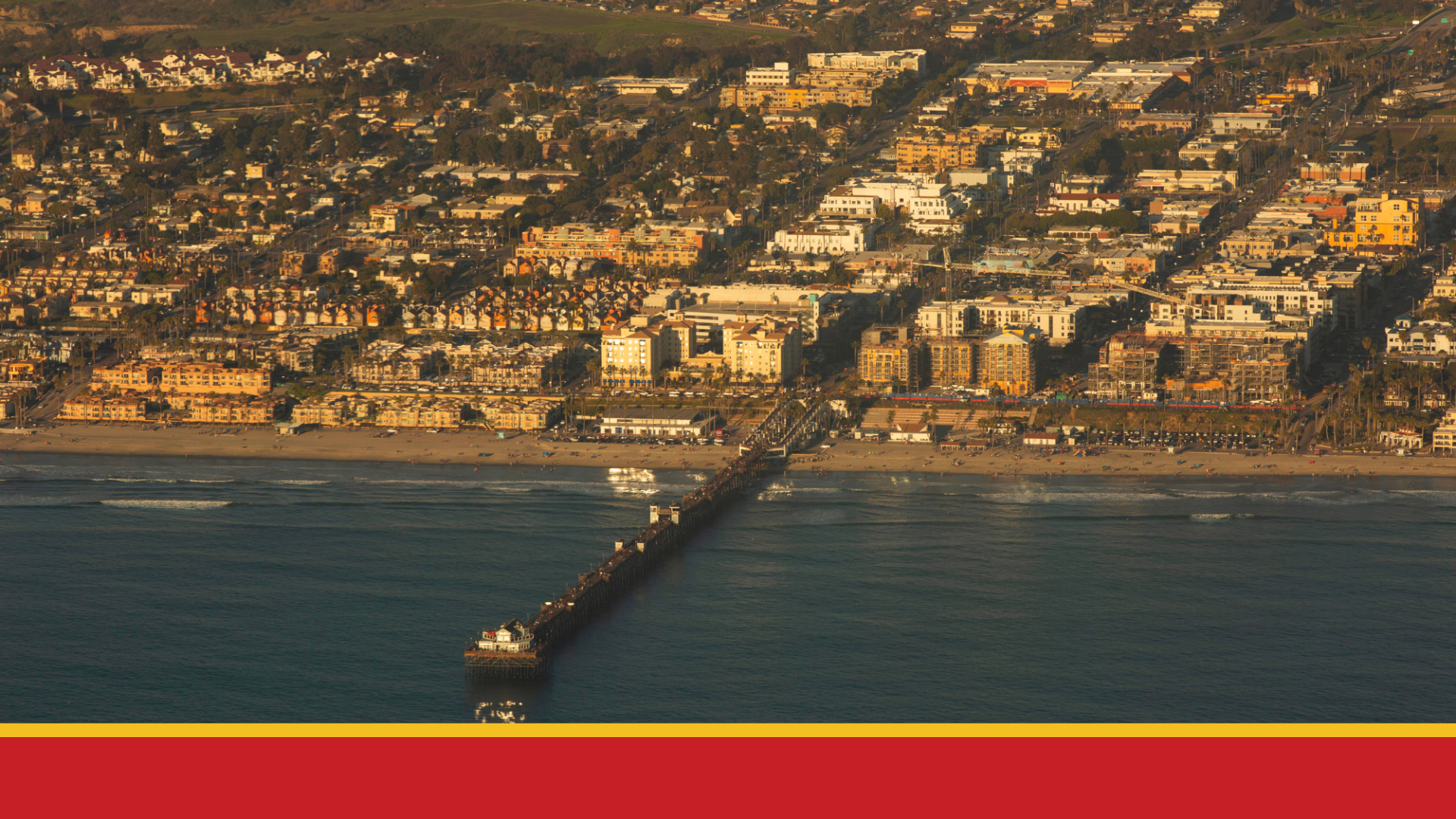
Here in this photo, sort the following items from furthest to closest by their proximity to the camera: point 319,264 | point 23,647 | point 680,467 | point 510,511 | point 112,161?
point 112,161 → point 319,264 → point 680,467 → point 510,511 → point 23,647

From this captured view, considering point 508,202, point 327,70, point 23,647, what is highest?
point 327,70

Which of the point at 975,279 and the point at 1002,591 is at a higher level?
the point at 975,279

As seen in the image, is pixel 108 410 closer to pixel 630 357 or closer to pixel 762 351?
pixel 630 357

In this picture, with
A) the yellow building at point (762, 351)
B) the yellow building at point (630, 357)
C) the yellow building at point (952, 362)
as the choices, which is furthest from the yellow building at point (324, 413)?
the yellow building at point (952, 362)

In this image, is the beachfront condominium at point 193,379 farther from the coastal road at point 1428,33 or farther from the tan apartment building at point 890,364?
the coastal road at point 1428,33

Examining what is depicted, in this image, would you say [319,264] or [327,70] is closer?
[319,264]

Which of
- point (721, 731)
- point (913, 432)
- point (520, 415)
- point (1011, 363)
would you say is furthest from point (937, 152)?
point (721, 731)

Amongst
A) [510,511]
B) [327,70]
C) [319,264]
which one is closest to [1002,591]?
[510,511]

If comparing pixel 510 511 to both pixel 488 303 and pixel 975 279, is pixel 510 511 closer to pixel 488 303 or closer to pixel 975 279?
A: pixel 488 303
